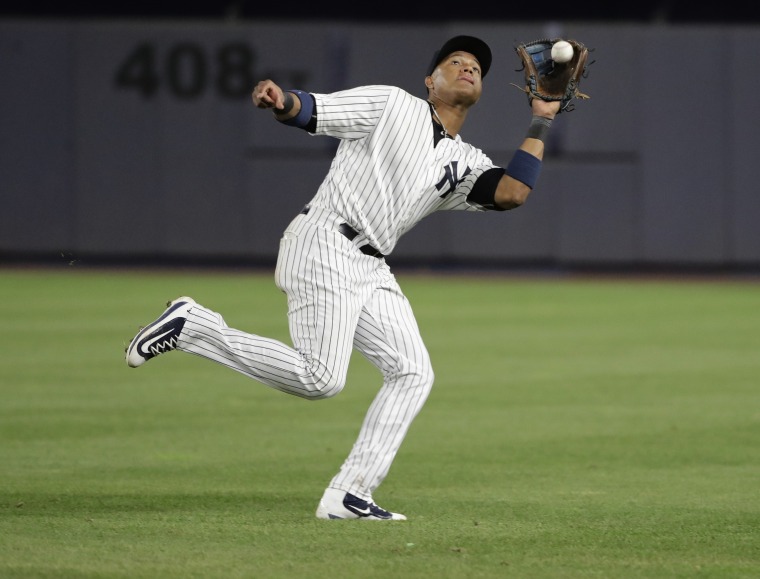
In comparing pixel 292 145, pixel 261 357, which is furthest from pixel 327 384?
pixel 292 145

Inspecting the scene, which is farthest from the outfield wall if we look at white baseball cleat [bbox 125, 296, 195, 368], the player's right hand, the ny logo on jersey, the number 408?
the player's right hand

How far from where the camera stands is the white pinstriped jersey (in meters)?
5.66

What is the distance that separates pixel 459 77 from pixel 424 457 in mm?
2674

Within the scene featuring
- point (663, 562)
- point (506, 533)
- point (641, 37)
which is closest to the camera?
point (663, 562)

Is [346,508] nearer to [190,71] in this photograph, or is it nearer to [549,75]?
[549,75]

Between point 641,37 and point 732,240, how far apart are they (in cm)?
339

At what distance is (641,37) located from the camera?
69.5 ft

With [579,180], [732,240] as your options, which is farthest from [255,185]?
[732,240]

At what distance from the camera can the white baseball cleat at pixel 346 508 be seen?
18.7ft

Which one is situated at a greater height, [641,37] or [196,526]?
[641,37]

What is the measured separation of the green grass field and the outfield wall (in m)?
6.12

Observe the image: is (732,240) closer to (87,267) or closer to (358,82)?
(358,82)

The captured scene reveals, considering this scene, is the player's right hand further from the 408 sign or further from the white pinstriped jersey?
the 408 sign

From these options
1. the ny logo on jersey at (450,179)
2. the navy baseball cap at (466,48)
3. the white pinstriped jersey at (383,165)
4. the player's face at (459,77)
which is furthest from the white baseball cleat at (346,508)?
the navy baseball cap at (466,48)
